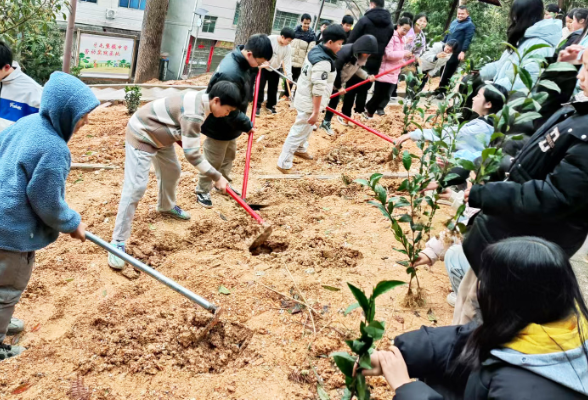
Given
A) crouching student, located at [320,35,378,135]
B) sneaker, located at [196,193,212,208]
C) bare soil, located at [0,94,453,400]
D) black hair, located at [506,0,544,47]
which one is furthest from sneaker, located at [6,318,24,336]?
crouching student, located at [320,35,378,135]

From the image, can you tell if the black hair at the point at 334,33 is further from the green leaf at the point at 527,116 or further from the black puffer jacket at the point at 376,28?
the green leaf at the point at 527,116

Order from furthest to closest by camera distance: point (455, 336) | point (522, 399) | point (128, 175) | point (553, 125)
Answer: point (128, 175), point (553, 125), point (455, 336), point (522, 399)

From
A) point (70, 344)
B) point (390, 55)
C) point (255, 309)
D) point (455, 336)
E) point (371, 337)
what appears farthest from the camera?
point (390, 55)

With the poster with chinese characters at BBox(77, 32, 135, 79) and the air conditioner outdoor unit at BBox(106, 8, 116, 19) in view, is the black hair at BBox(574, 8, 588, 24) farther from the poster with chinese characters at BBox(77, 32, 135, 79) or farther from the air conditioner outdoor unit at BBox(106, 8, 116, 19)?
the air conditioner outdoor unit at BBox(106, 8, 116, 19)

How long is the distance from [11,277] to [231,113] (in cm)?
251

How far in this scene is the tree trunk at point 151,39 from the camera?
1220 cm

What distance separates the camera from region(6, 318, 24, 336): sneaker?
10.2 ft

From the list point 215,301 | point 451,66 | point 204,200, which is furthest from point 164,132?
point 451,66

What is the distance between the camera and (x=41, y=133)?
2432mm

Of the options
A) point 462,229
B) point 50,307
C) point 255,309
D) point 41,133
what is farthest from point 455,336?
point 50,307

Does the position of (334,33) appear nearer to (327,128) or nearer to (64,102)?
(327,128)

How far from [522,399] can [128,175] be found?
3.35m

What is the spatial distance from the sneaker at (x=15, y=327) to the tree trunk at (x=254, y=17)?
682 centimetres

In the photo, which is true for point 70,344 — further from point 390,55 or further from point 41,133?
point 390,55
